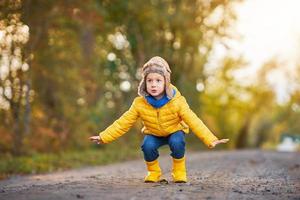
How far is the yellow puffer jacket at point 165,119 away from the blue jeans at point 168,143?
7 cm

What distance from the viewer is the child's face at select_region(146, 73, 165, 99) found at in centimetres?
705

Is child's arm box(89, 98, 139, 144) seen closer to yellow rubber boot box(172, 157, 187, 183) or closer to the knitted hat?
the knitted hat

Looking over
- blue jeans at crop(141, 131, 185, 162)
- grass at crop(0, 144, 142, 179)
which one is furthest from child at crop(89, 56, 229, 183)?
grass at crop(0, 144, 142, 179)

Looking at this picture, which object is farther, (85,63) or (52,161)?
(85,63)

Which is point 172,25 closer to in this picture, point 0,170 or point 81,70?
point 81,70

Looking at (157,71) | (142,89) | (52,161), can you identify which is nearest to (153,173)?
(142,89)

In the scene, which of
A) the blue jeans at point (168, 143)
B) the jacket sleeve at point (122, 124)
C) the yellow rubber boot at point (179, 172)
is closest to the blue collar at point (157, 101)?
the jacket sleeve at point (122, 124)

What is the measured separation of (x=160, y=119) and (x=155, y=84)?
17.8 inches

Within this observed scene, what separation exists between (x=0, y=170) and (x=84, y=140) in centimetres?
668

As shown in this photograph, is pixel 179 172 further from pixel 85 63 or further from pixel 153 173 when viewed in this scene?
pixel 85 63

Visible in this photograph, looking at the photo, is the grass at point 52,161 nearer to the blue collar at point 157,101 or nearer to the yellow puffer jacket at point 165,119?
the yellow puffer jacket at point 165,119

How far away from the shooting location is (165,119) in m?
7.18

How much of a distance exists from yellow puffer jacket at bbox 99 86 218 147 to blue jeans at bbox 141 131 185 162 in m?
0.07

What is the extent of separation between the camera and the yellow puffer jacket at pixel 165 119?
716 centimetres
